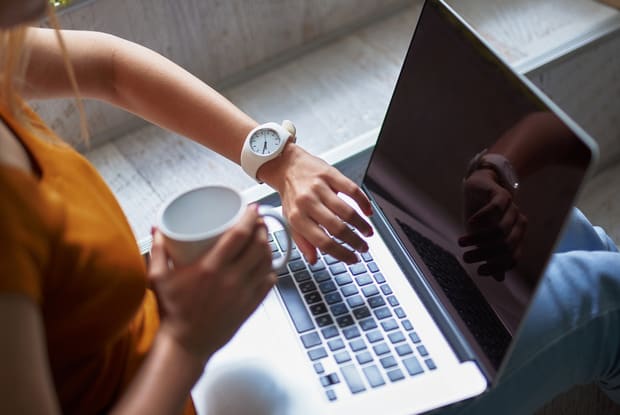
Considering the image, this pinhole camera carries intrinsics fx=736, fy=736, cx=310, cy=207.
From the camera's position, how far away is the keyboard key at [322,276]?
87 cm

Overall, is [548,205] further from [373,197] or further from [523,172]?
[373,197]

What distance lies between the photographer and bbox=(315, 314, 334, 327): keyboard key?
2.68 ft

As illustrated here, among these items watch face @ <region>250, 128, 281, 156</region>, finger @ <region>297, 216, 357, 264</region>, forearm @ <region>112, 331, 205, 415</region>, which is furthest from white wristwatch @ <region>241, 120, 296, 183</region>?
forearm @ <region>112, 331, 205, 415</region>

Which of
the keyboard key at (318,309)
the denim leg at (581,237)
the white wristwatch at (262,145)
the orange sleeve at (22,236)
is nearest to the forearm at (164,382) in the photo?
the orange sleeve at (22,236)

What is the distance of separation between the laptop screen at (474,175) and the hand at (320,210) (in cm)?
8

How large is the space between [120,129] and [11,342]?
930 millimetres

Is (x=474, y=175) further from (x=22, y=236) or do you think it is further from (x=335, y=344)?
(x=22, y=236)

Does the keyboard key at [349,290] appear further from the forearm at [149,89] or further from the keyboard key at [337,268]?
the forearm at [149,89]

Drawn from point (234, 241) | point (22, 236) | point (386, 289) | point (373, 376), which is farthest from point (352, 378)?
point (22, 236)

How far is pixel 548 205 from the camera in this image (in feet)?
2.21

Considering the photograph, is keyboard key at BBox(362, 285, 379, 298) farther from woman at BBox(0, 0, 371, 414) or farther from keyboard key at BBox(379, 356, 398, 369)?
woman at BBox(0, 0, 371, 414)

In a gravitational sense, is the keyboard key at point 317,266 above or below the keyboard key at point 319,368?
above

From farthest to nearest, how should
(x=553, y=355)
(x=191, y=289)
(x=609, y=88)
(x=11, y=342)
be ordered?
(x=609, y=88) → (x=553, y=355) → (x=191, y=289) → (x=11, y=342)

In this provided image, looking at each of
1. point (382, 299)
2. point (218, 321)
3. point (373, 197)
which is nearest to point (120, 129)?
point (373, 197)
